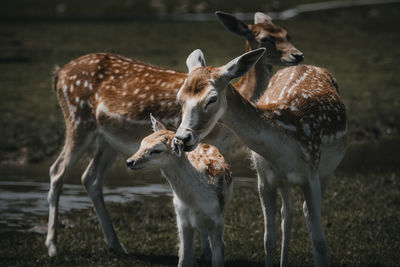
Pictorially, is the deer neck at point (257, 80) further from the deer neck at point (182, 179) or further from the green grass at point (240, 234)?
the deer neck at point (182, 179)

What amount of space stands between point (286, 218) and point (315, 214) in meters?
0.80

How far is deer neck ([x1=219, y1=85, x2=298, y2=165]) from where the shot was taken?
574 cm

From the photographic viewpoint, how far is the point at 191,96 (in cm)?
541

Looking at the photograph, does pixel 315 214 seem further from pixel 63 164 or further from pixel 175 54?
pixel 175 54

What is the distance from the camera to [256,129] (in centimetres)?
590

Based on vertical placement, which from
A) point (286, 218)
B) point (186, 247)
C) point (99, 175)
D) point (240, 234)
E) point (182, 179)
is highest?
point (182, 179)

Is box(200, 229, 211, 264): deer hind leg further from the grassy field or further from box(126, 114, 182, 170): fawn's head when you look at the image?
the grassy field

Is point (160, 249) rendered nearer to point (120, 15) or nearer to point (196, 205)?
point (196, 205)

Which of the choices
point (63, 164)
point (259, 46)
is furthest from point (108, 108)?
point (259, 46)

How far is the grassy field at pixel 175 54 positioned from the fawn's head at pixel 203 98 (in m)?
7.23

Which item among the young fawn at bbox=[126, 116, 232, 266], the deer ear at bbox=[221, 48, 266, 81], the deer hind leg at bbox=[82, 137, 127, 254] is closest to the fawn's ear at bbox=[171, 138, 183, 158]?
the young fawn at bbox=[126, 116, 232, 266]

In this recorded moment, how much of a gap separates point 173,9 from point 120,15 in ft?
9.91

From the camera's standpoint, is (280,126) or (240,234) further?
(240,234)

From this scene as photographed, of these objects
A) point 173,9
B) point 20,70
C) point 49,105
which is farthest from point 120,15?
point 49,105
